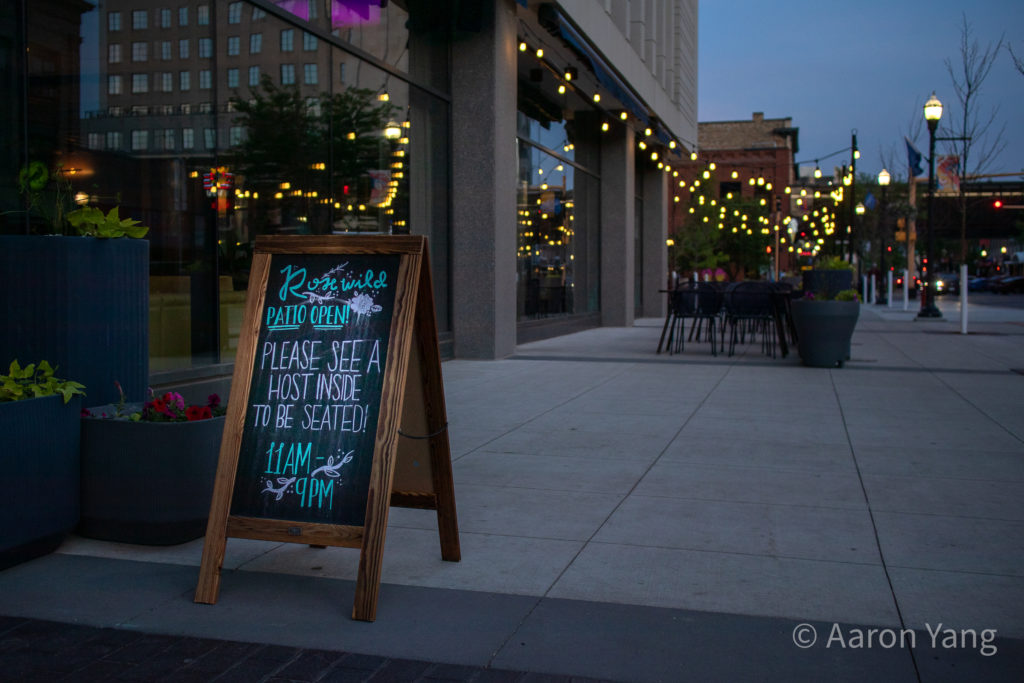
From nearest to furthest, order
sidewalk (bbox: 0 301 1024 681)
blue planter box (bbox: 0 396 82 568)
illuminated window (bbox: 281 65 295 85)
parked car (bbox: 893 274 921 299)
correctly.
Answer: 1. sidewalk (bbox: 0 301 1024 681)
2. blue planter box (bbox: 0 396 82 568)
3. illuminated window (bbox: 281 65 295 85)
4. parked car (bbox: 893 274 921 299)

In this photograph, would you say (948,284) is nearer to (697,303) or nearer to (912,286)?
(912,286)

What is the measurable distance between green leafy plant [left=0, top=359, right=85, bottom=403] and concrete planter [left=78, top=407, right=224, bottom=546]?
0.19 m

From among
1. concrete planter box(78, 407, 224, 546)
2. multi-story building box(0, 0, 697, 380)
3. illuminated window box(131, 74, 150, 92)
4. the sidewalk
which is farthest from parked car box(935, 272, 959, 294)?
concrete planter box(78, 407, 224, 546)

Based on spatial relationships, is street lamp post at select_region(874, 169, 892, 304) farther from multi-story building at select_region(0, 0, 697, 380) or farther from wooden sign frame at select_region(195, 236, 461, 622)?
wooden sign frame at select_region(195, 236, 461, 622)

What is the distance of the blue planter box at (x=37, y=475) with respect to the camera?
4379mm

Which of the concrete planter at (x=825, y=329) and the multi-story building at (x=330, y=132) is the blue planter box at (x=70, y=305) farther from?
the concrete planter at (x=825, y=329)

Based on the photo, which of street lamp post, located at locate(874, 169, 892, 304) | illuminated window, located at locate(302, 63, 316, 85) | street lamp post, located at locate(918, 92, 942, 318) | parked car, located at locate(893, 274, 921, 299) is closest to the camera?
illuminated window, located at locate(302, 63, 316, 85)

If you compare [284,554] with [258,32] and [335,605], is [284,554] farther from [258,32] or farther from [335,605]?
[258,32]

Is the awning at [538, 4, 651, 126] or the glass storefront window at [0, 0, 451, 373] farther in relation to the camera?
the awning at [538, 4, 651, 126]

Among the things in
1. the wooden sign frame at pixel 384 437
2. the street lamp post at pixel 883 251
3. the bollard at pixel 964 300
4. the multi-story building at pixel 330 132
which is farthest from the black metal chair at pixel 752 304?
the street lamp post at pixel 883 251

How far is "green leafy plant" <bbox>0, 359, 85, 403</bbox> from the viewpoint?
4.52 m

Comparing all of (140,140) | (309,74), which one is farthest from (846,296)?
(140,140)

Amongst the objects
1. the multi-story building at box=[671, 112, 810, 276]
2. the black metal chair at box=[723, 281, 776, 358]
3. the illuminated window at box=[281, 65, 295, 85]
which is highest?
the multi-story building at box=[671, 112, 810, 276]

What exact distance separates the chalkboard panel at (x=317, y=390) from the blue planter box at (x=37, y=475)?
1.09 meters
